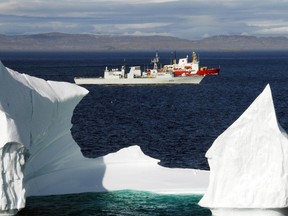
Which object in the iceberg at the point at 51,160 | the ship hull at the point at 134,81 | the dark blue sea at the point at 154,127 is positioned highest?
the iceberg at the point at 51,160

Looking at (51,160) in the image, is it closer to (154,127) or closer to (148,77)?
(154,127)

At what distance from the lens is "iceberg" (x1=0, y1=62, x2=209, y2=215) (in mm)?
28391

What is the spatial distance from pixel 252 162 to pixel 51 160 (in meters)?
11.6

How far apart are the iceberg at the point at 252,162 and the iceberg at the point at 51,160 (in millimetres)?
4304

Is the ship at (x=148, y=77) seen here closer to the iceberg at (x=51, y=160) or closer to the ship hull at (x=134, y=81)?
the ship hull at (x=134, y=81)

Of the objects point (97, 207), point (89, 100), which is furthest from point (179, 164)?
point (89, 100)

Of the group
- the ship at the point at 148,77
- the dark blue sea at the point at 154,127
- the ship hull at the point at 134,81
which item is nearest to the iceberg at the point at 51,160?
the dark blue sea at the point at 154,127

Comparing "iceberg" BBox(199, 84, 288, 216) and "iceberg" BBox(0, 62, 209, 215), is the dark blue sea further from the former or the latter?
"iceberg" BBox(199, 84, 288, 216)

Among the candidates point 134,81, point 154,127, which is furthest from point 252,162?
point 134,81

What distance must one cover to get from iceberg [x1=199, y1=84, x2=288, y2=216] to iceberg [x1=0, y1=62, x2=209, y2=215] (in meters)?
4.30

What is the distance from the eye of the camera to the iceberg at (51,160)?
28.4 m

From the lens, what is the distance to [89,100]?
340 feet

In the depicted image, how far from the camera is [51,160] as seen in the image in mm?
35531

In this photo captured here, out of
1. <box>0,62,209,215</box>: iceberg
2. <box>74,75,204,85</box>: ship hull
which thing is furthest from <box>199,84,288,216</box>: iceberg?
<box>74,75,204,85</box>: ship hull
